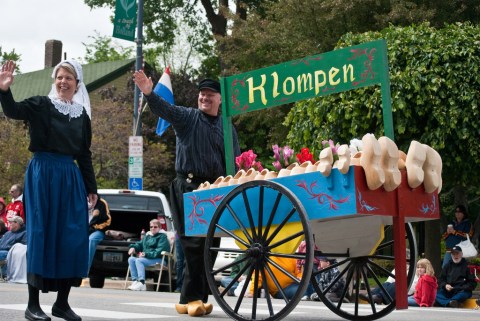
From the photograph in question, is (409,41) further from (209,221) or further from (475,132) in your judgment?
(209,221)

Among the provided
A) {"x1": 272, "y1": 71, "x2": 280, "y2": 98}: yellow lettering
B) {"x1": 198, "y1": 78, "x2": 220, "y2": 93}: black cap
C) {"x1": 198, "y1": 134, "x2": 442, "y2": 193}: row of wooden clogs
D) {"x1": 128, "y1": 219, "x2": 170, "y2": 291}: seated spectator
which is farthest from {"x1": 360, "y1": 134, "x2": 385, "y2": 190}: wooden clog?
{"x1": 128, "y1": 219, "x2": 170, "y2": 291}: seated spectator

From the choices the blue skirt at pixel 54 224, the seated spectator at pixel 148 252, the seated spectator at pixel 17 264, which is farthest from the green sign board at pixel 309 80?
the seated spectator at pixel 148 252

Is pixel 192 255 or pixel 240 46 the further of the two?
pixel 240 46

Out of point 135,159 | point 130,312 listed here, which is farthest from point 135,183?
point 130,312

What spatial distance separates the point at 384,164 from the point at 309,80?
3.35 ft

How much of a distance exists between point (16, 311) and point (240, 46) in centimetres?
2194

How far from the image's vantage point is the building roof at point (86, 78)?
5291cm

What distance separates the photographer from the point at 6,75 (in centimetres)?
691

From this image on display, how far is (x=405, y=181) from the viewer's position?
686 cm

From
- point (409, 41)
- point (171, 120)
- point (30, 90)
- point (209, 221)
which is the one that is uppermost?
point (30, 90)

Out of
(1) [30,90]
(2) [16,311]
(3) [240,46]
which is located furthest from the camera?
(1) [30,90]

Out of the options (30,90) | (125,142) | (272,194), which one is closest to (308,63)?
(272,194)

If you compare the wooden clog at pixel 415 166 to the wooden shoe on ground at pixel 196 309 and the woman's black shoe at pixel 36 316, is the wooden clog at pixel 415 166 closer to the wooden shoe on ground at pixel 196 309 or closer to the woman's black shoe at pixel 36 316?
the wooden shoe on ground at pixel 196 309

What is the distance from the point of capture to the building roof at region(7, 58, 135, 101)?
52.9m
